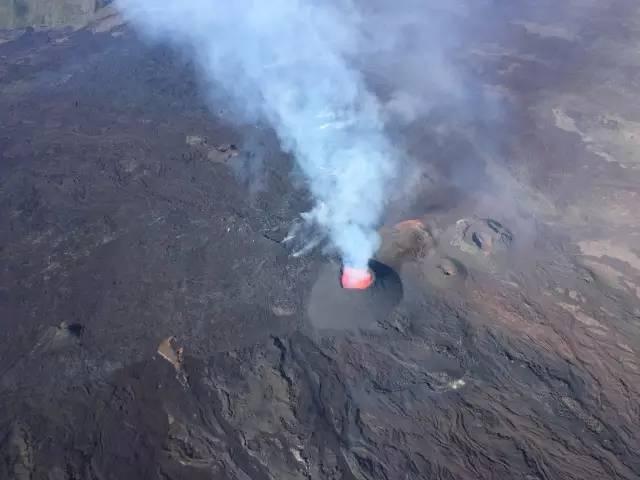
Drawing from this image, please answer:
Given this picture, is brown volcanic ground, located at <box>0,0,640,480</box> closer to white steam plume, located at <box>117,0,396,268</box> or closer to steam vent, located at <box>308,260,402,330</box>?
steam vent, located at <box>308,260,402,330</box>

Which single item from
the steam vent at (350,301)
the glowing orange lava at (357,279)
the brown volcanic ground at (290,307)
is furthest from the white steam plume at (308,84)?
the brown volcanic ground at (290,307)

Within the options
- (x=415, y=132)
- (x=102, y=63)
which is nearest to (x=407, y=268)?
(x=415, y=132)

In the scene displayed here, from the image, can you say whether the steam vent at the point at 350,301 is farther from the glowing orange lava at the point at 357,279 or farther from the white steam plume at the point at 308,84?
the white steam plume at the point at 308,84

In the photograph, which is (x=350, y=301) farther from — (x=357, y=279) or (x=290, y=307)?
(x=290, y=307)

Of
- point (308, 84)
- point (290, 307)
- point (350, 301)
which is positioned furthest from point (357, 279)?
point (308, 84)

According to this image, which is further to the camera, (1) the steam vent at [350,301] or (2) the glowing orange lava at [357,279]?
(2) the glowing orange lava at [357,279]
